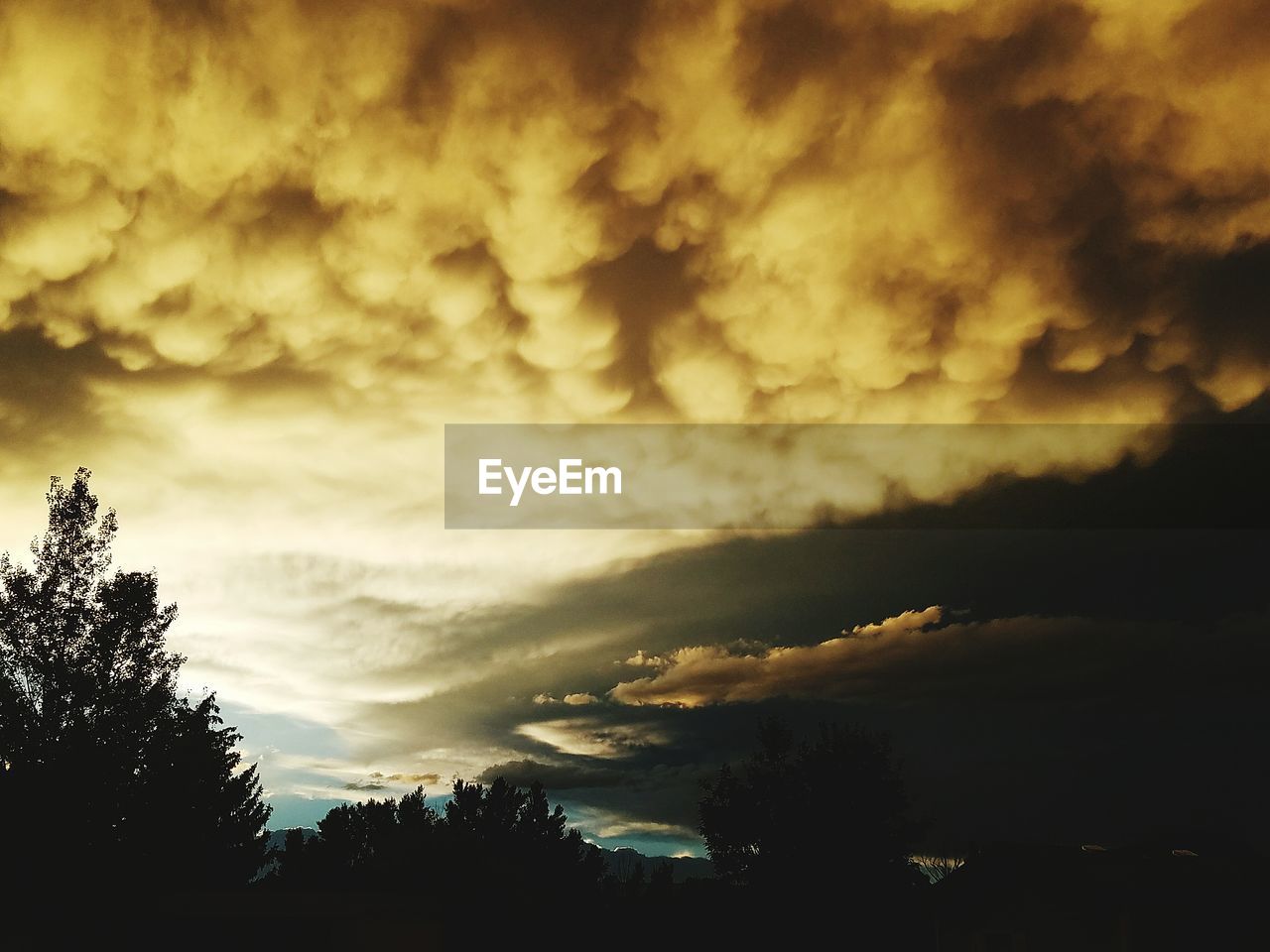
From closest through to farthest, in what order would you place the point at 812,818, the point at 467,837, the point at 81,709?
the point at 81,709
the point at 812,818
the point at 467,837

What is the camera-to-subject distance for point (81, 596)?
31.7m

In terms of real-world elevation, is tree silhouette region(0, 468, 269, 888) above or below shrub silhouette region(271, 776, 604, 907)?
above

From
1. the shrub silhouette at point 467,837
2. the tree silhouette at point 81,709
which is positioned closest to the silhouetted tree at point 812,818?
the shrub silhouette at point 467,837

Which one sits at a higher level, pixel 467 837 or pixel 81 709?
pixel 81 709

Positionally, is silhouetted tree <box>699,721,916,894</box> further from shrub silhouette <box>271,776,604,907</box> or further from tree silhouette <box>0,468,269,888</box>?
tree silhouette <box>0,468,269,888</box>

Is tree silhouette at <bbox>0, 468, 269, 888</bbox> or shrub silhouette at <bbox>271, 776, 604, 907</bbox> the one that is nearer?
tree silhouette at <bbox>0, 468, 269, 888</bbox>

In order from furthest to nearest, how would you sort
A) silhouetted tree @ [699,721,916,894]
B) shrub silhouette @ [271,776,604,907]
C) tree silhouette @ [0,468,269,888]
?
shrub silhouette @ [271,776,604,907], silhouetted tree @ [699,721,916,894], tree silhouette @ [0,468,269,888]

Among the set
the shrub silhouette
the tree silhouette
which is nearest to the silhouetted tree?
the shrub silhouette

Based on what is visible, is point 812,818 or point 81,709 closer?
point 81,709

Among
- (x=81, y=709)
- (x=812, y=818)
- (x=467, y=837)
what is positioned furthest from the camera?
(x=467, y=837)

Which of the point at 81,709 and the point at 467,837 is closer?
the point at 81,709

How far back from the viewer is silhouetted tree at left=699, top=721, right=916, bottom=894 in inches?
1631

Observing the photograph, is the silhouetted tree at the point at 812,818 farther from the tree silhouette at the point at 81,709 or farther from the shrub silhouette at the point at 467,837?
the tree silhouette at the point at 81,709

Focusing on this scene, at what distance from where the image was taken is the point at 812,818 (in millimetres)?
43594
